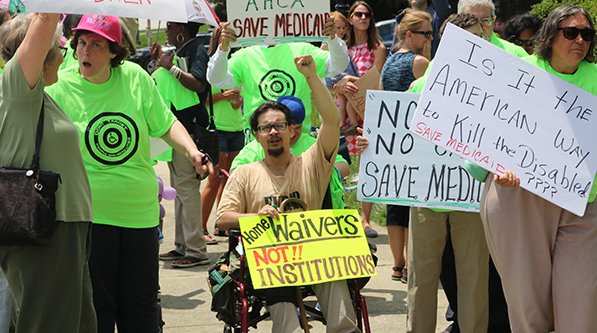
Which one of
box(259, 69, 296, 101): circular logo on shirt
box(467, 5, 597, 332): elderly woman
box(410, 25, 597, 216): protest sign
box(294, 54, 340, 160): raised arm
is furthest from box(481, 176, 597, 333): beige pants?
box(259, 69, 296, 101): circular logo on shirt

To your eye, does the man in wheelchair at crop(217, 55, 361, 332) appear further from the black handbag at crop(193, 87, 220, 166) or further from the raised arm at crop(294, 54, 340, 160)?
the black handbag at crop(193, 87, 220, 166)

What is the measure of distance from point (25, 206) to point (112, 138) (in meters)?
0.91

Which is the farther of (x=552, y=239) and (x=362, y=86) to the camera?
(x=362, y=86)

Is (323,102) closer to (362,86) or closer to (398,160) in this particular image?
(398,160)

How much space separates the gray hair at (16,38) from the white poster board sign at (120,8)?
1.36 feet

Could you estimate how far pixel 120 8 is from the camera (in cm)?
257

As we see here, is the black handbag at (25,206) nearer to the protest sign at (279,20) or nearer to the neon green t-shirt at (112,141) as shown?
the neon green t-shirt at (112,141)

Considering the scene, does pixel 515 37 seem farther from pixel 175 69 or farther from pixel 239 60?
pixel 175 69

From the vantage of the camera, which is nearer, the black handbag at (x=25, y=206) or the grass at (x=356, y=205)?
the black handbag at (x=25, y=206)

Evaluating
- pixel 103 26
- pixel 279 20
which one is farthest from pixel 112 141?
pixel 279 20

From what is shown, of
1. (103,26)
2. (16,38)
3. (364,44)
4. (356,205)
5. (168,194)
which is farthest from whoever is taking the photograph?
(356,205)

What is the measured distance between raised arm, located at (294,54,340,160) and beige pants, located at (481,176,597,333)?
1.07 m

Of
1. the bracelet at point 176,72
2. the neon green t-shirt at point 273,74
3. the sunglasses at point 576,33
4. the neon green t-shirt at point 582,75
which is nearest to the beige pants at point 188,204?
the bracelet at point 176,72

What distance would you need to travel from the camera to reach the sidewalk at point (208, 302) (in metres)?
4.61
